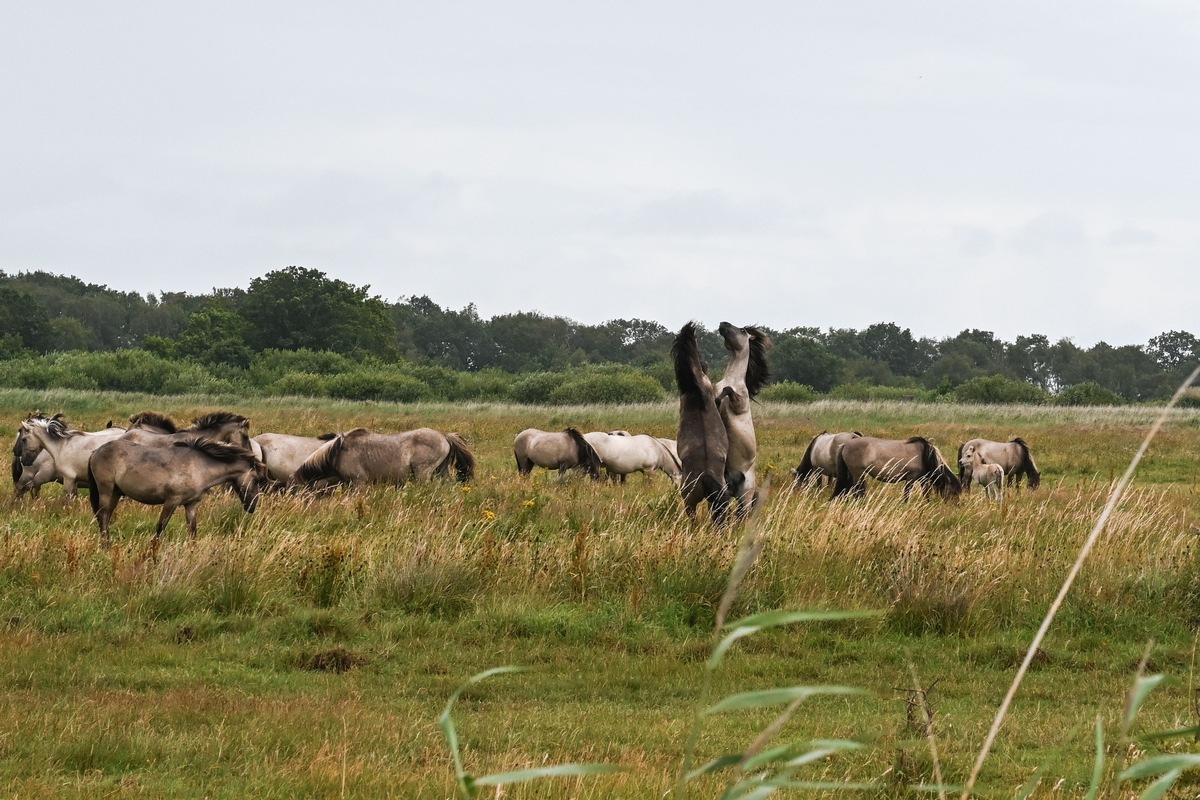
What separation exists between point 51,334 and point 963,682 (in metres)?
87.0

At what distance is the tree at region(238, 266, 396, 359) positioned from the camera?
77.3 m

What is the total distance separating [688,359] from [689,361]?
0.02 metres

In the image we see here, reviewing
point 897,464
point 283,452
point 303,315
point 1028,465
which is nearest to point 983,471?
point 1028,465

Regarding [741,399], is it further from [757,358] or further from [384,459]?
[384,459]

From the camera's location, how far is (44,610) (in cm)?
863

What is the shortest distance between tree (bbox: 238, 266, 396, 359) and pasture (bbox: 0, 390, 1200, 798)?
213 feet

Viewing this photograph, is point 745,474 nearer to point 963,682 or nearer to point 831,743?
point 963,682

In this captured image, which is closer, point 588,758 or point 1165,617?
point 588,758

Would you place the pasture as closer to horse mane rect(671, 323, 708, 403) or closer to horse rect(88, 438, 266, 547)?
horse rect(88, 438, 266, 547)

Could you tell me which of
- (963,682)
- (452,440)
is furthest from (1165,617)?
(452,440)

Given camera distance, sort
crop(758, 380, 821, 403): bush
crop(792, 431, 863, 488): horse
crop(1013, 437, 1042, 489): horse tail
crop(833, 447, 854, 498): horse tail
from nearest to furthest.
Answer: crop(833, 447, 854, 498): horse tail < crop(792, 431, 863, 488): horse < crop(1013, 437, 1042, 489): horse tail < crop(758, 380, 821, 403): bush

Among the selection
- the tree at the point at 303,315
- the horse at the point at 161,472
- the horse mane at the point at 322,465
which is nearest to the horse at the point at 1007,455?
the horse mane at the point at 322,465

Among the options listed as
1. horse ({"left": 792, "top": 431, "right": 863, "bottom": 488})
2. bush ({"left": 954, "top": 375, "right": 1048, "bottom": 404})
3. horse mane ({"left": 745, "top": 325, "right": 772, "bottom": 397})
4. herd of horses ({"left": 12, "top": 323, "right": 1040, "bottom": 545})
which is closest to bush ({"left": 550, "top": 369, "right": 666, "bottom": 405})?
bush ({"left": 954, "top": 375, "right": 1048, "bottom": 404})

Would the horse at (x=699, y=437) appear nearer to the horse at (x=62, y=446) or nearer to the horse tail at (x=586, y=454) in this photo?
the horse at (x=62, y=446)
